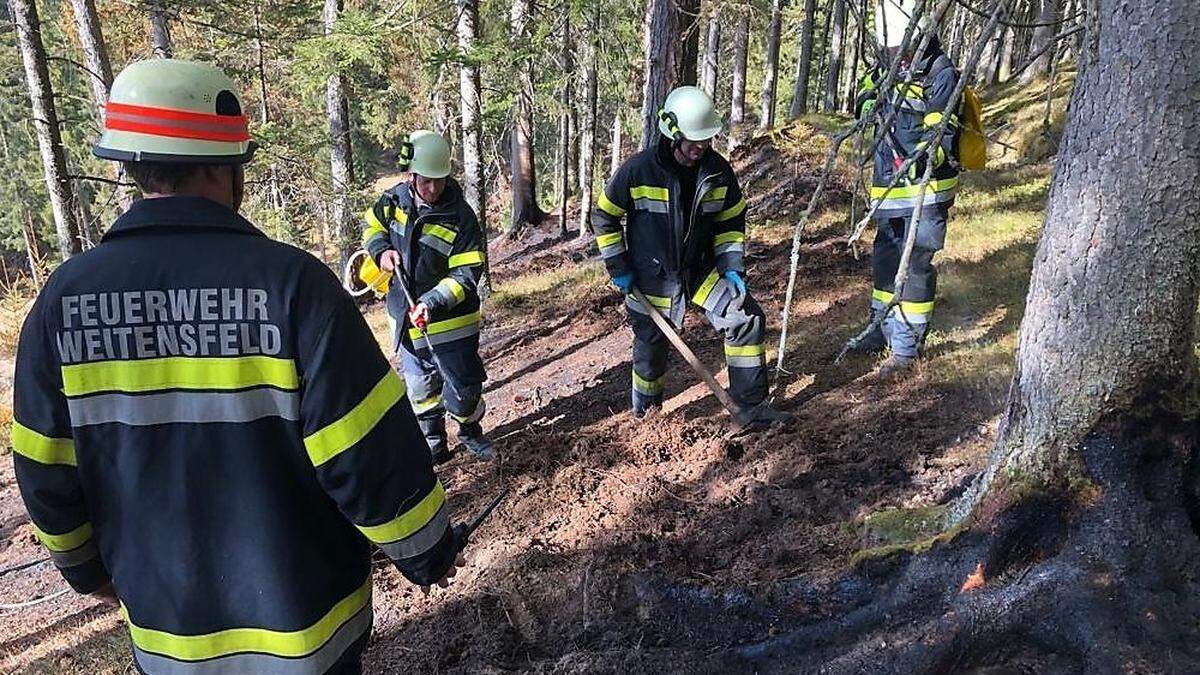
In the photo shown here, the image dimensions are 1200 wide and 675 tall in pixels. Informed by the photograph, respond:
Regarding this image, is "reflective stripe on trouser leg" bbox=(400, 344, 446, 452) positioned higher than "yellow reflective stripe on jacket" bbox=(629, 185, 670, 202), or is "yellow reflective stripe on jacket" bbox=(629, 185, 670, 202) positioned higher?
"yellow reflective stripe on jacket" bbox=(629, 185, 670, 202)

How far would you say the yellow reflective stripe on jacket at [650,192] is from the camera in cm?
493

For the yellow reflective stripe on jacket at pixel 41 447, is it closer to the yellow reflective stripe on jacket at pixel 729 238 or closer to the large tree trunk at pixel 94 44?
the yellow reflective stripe on jacket at pixel 729 238

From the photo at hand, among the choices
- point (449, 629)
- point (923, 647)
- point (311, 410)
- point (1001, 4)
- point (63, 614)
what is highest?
point (1001, 4)

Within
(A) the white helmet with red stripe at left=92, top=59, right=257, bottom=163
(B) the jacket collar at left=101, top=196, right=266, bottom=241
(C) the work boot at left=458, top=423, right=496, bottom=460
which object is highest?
(A) the white helmet with red stripe at left=92, top=59, right=257, bottom=163

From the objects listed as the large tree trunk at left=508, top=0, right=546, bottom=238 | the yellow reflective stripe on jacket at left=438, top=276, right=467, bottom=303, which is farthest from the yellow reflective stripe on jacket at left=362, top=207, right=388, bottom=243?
the large tree trunk at left=508, top=0, right=546, bottom=238

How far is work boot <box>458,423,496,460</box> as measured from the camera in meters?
5.68

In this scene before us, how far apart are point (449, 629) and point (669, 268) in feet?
8.81

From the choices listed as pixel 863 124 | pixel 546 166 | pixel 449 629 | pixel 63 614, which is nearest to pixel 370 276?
pixel 449 629

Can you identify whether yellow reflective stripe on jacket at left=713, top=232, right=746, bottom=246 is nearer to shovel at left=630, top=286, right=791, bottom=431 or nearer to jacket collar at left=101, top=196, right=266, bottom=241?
shovel at left=630, top=286, right=791, bottom=431

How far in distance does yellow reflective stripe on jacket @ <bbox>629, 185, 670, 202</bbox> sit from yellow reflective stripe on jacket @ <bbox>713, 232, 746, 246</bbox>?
51 cm

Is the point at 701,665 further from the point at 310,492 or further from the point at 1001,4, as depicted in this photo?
the point at 1001,4

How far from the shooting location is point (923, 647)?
7.47 ft

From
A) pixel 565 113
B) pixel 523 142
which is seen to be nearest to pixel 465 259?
pixel 565 113

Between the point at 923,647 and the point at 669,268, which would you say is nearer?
the point at 923,647
